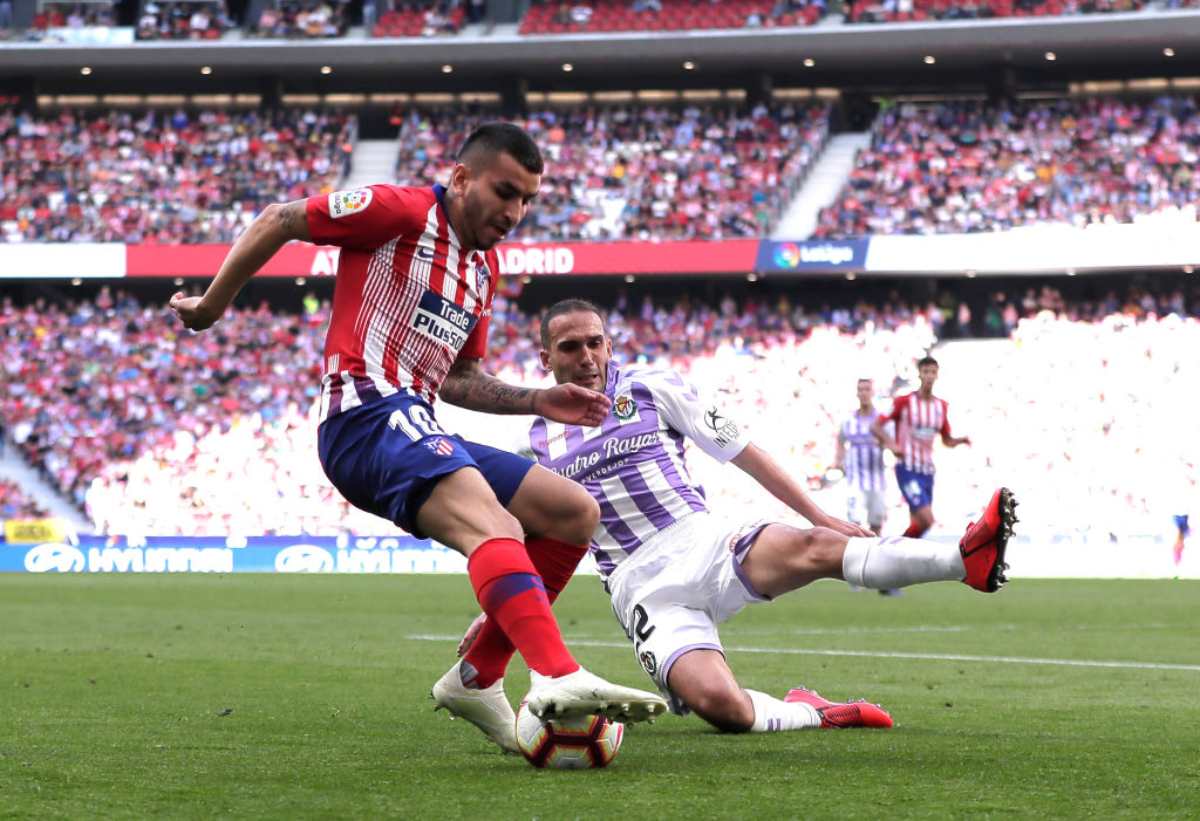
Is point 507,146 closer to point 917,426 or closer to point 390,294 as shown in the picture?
point 390,294

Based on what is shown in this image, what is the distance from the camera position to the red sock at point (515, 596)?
4.69 m

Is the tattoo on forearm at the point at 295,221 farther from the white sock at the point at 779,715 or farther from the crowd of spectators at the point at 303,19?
the crowd of spectators at the point at 303,19

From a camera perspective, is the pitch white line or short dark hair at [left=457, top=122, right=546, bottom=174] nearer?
short dark hair at [left=457, top=122, right=546, bottom=174]

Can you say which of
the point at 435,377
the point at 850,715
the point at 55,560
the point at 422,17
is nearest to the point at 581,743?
the point at 435,377

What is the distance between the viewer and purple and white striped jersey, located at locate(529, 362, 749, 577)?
659cm

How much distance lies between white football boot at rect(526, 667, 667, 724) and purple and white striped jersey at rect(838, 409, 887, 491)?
618 inches

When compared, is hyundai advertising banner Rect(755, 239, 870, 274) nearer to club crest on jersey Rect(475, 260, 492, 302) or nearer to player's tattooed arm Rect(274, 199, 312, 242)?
club crest on jersey Rect(475, 260, 492, 302)

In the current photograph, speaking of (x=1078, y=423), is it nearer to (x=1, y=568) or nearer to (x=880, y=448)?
(x=880, y=448)

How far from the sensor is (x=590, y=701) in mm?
4414

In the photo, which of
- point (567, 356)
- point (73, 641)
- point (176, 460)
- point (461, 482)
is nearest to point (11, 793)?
point (461, 482)

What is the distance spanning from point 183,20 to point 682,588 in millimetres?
38921

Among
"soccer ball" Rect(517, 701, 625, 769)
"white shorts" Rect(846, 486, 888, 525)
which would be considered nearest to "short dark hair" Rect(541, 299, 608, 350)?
"soccer ball" Rect(517, 701, 625, 769)

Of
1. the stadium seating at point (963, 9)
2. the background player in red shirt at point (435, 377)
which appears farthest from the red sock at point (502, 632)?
the stadium seating at point (963, 9)

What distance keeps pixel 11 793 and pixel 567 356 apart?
8.75 feet
